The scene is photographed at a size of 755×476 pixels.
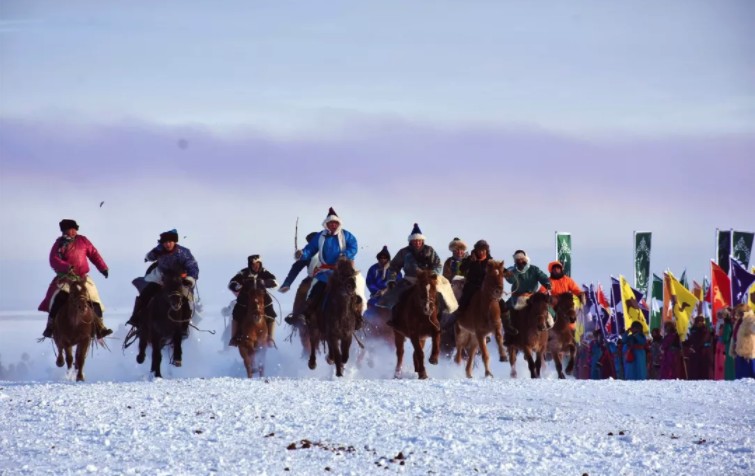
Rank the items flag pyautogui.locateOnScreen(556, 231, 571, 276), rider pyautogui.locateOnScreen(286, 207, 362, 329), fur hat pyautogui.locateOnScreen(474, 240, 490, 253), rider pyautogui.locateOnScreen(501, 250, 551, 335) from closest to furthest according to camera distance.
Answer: rider pyautogui.locateOnScreen(286, 207, 362, 329), fur hat pyautogui.locateOnScreen(474, 240, 490, 253), rider pyautogui.locateOnScreen(501, 250, 551, 335), flag pyautogui.locateOnScreen(556, 231, 571, 276)

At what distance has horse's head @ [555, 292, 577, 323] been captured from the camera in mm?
26641

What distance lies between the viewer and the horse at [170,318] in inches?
888

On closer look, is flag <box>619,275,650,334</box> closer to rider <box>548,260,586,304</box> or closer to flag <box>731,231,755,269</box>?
flag <box>731,231,755,269</box>

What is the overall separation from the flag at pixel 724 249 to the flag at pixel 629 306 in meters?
3.36

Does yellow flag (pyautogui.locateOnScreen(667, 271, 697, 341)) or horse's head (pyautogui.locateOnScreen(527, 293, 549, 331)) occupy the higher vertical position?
yellow flag (pyautogui.locateOnScreen(667, 271, 697, 341))

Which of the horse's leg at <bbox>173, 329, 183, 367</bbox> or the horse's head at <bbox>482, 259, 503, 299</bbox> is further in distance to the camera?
the horse's head at <bbox>482, 259, 503, 299</bbox>

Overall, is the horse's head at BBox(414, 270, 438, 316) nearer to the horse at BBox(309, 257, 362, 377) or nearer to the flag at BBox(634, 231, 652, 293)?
the horse at BBox(309, 257, 362, 377)

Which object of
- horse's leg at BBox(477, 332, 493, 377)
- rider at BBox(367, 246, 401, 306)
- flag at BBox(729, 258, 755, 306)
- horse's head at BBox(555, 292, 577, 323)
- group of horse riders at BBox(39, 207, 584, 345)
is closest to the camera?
group of horse riders at BBox(39, 207, 584, 345)

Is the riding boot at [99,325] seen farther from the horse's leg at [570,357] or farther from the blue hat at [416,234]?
the horse's leg at [570,357]

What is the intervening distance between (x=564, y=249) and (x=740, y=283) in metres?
9.70

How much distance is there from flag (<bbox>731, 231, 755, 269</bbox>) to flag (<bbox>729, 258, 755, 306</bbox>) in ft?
11.2

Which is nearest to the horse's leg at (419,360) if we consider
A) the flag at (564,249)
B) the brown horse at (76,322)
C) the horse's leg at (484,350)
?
the horse's leg at (484,350)

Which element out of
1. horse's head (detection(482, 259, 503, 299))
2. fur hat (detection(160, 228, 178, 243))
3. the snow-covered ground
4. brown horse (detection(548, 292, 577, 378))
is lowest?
the snow-covered ground

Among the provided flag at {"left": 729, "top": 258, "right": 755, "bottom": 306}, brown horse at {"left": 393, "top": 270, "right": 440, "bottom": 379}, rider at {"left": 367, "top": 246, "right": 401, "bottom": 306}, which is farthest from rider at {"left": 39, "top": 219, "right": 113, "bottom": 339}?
flag at {"left": 729, "top": 258, "right": 755, "bottom": 306}
